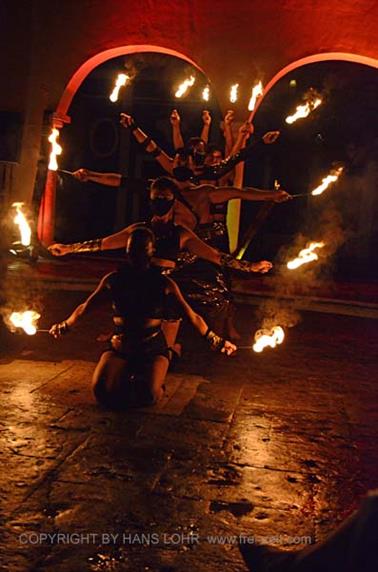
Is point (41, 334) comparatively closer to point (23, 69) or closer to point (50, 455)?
point (50, 455)

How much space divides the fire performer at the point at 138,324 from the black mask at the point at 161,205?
2.82ft

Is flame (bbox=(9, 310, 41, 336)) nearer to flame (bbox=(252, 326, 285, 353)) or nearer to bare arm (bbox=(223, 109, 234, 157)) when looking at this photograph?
flame (bbox=(252, 326, 285, 353))

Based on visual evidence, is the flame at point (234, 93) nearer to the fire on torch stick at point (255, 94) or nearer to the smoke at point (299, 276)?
the fire on torch stick at point (255, 94)

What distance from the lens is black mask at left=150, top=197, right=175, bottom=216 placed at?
670 cm

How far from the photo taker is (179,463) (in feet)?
14.9

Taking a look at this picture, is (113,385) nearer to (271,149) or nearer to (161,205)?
(161,205)

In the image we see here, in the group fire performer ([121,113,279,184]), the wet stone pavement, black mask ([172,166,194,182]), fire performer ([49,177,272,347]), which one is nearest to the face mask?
fire performer ([121,113,279,184])

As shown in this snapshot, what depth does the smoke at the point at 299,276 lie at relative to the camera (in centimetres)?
1176

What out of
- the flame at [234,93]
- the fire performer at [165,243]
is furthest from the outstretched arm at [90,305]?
the flame at [234,93]

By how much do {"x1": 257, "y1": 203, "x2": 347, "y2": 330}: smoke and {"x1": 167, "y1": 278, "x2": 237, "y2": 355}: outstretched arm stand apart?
122 inches

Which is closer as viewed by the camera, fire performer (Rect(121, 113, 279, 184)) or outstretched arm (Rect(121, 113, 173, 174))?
fire performer (Rect(121, 113, 279, 184))

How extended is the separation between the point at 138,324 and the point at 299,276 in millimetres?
11220

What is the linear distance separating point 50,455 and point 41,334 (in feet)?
13.9

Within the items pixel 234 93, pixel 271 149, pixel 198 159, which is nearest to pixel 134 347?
→ pixel 198 159
